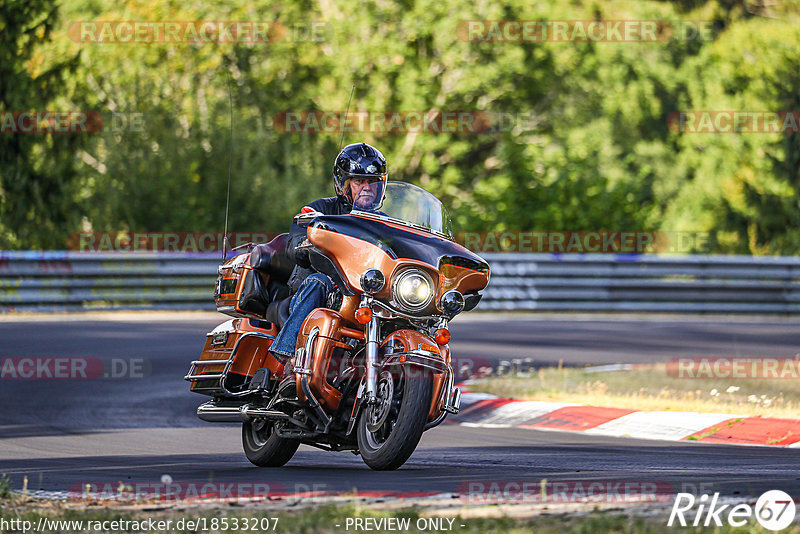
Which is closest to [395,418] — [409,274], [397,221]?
[409,274]

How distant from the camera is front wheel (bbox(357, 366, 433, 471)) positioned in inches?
270

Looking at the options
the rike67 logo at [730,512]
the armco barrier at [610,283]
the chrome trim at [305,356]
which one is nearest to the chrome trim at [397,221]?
the chrome trim at [305,356]

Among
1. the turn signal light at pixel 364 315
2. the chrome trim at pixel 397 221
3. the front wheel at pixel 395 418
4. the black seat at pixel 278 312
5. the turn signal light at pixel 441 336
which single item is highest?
the chrome trim at pixel 397 221

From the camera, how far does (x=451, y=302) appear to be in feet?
23.4

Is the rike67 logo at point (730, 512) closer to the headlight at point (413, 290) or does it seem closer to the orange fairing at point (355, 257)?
the headlight at point (413, 290)

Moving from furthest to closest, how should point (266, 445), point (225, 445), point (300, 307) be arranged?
point (225, 445)
point (266, 445)
point (300, 307)

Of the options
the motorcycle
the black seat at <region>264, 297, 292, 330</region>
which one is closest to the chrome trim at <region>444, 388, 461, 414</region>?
the motorcycle

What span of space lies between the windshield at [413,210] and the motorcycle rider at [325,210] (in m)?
0.07

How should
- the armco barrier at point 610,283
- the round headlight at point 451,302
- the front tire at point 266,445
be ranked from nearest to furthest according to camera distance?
1. the round headlight at point 451,302
2. the front tire at point 266,445
3. the armco barrier at point 610,283

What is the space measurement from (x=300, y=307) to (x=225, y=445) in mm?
1956

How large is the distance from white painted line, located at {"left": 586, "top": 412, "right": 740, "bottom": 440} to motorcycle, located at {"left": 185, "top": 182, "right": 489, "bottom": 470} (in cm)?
284

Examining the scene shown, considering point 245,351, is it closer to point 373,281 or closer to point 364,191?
point 364,191

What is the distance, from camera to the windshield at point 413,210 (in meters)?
7.59

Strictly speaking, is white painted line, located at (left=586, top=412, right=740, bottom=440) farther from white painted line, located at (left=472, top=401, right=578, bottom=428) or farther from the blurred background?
the blurred background
